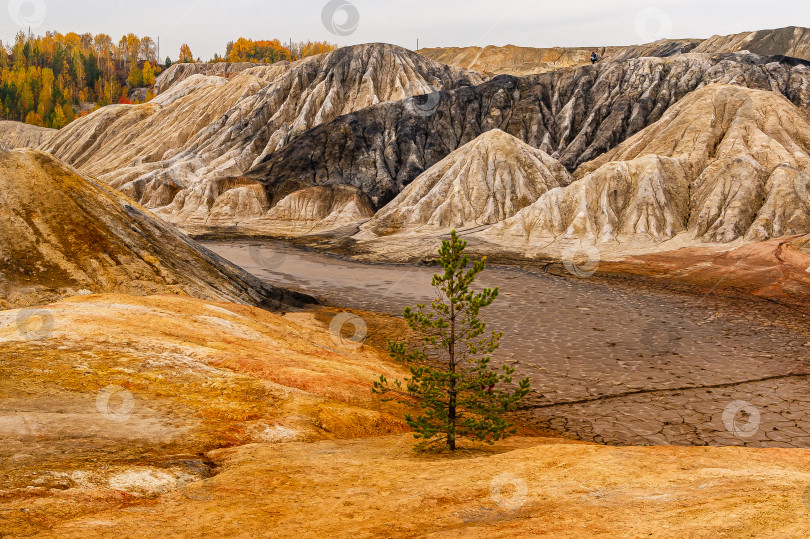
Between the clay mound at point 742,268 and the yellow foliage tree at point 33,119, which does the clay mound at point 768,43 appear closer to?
the clay mound at point 742,268

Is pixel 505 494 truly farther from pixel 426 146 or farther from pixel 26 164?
pixel 426 146

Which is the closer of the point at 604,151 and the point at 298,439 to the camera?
the point at 298,439

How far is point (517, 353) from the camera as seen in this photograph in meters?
20.2

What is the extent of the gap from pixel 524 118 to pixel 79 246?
55.6 m

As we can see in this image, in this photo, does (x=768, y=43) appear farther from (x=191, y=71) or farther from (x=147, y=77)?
(x=147, y=77)

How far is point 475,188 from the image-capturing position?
53.3 meters

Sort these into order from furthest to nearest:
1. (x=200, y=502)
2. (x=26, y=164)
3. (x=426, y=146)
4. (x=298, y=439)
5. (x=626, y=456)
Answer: (x=426, y=146), (x=26, y=164), (x=298, y=439), (x=626, y=456), (x=200, y=502)

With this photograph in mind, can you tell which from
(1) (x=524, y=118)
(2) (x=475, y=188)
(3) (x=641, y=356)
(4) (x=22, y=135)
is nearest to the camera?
(3) (x=641, y=356)

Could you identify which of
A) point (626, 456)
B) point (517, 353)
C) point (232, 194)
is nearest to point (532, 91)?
point (232, 194)

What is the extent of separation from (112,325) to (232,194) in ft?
→ 166

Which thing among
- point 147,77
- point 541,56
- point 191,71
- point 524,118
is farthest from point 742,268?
point 147,77

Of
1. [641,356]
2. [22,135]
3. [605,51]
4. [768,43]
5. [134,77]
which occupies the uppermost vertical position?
[134,77]

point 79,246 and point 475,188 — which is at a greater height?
point 475,188

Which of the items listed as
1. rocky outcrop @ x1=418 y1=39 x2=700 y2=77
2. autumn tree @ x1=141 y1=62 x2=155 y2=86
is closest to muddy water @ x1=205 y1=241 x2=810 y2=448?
rocky outcrop @ x1=418 y1=39 x2=700 y2=77
